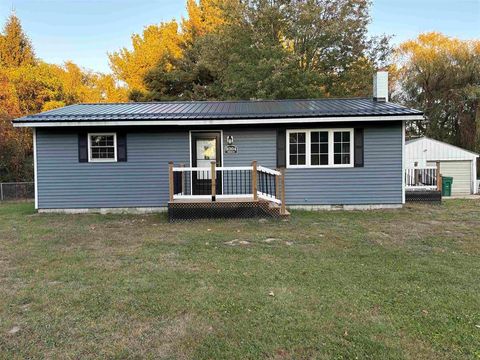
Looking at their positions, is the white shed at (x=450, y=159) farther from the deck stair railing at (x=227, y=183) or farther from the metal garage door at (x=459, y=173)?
the deck stair railing at (x=227, y=183)

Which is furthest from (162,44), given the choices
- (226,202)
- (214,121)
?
(226,202)

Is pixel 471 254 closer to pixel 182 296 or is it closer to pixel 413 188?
pixel 182 296

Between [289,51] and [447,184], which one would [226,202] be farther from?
[447,184]

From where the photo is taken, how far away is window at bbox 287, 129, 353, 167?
8594mm

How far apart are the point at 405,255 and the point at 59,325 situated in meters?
4.20

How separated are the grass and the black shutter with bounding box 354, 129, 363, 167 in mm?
2789

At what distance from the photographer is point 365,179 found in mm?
8641

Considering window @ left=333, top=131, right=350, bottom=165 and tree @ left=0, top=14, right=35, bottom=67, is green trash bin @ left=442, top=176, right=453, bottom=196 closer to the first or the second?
window @ left=333, top=131, right=350, bottom=165

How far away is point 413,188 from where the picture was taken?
32.7 ft

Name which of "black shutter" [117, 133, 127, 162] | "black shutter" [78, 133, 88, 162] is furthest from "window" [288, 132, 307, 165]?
"black shutter" [78, 133, 88, 162]

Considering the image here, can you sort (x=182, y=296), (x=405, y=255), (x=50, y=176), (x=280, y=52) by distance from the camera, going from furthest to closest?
(x=280, y=52), (x=50, y=176), (x=405, y=255), (x=182, y=296)

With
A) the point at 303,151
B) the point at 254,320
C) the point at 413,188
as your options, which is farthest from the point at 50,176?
the point at 413,188

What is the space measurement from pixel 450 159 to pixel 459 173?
101 cm

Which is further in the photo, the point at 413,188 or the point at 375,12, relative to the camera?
the point at 375,12
